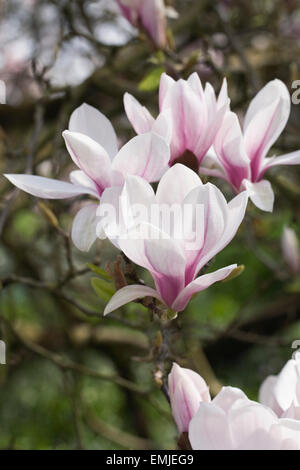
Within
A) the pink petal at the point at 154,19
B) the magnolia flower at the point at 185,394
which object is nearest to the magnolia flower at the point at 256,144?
the magnolia flower at the point at 185,394

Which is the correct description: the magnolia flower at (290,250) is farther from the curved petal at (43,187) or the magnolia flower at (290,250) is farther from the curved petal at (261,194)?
the curved petal at (43,187)

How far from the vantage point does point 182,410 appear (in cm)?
60

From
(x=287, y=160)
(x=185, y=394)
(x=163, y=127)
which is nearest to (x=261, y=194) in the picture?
(x=287, y=160)

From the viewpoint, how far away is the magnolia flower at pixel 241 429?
514 mm

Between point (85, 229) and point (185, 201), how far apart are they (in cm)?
13

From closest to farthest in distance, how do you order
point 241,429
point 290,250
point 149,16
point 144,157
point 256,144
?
point 241,429
point 144,157
point 256,144
point 149,16
point 290,250

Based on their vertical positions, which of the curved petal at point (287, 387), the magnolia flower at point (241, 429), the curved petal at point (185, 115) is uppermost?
the curved petal at point (185, 115)

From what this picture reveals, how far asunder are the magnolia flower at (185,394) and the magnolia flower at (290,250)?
92cm

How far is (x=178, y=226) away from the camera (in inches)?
22.7

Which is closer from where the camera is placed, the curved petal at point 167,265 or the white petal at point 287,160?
the curved petal at point 167,265

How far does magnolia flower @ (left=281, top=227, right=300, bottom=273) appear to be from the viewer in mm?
1495

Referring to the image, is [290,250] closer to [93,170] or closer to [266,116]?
[266,116]

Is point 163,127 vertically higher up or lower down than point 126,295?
higher up

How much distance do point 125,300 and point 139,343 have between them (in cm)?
155
